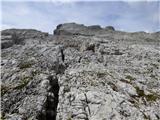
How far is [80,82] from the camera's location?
1761 inches

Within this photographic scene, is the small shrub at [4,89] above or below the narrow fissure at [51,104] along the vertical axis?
above

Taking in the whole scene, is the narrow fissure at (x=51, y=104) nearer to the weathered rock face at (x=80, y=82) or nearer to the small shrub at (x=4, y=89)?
the weathered rock face at (x=80, y=82)

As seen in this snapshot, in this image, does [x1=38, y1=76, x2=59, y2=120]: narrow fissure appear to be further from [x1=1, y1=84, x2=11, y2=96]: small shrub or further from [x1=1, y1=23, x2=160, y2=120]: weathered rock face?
[x1=1, y1=84, x2=11, y2=96]: small shrub

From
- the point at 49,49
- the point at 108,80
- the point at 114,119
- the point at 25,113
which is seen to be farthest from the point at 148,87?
the point at 49,49

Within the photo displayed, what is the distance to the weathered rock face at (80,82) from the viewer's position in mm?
37969

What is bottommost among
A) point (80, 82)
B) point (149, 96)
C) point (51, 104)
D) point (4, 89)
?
point (51, 104)

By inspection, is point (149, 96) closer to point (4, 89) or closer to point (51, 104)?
point (51, 104)

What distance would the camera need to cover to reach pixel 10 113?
39219mm

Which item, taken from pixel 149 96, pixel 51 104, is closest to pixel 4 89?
pixel 51 104

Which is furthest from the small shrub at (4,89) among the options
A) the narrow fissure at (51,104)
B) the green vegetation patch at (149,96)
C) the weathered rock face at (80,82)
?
the green vegetation patch at (149,96)

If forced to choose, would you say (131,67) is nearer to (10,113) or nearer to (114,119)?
Answer: (114,119)

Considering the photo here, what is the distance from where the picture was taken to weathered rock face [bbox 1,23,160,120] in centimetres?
3797

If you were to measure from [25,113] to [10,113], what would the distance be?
2.67 m

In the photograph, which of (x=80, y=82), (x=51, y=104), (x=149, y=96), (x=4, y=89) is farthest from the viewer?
(x=4, y=89)
